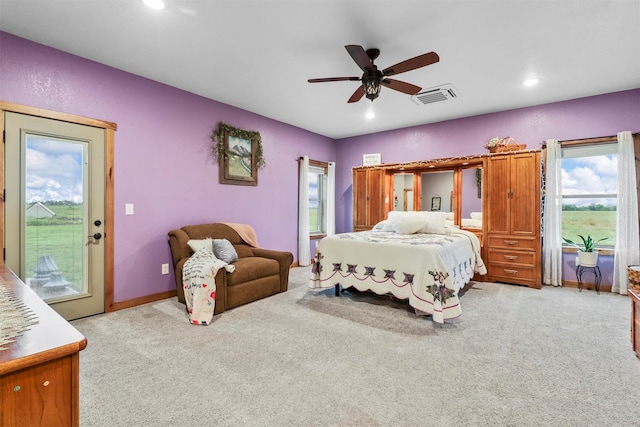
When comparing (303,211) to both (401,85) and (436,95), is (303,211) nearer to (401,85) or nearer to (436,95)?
(436,95)

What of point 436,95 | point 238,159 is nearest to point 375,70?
point 436,95

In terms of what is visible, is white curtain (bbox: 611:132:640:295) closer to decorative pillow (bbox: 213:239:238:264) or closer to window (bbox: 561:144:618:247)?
window (bbox: 561:144:618:247)

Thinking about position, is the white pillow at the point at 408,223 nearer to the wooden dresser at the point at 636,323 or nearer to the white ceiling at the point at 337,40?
the white ceiling at the point at 337,40

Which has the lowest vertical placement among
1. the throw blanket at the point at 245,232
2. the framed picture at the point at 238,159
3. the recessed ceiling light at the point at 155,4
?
the throw blanket at the point at 245,232

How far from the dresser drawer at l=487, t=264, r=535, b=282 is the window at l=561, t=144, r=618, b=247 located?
89 centimetres

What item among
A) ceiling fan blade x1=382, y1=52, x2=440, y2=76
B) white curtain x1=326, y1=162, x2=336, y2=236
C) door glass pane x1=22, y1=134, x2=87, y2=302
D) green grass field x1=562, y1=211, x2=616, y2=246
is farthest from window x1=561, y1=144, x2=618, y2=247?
door glass pane x1=22, y1=134, x2=87, y2=302

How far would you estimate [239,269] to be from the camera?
339cm

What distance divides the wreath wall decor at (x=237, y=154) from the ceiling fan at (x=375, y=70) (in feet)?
6.73

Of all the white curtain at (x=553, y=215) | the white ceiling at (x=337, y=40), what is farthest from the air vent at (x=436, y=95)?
the white curtain at (x=553, y=215)

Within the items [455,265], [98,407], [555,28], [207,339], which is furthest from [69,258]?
[555,28]

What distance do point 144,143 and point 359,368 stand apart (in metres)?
3.36

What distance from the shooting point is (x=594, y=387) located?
1899 millimetres

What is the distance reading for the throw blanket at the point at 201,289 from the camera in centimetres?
292

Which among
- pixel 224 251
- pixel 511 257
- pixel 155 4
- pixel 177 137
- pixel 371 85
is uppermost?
pixel 155 4
